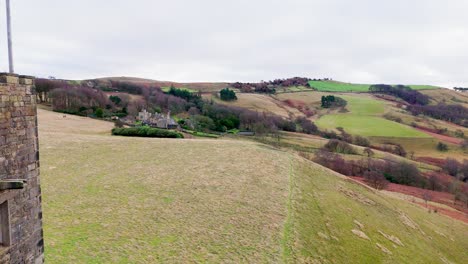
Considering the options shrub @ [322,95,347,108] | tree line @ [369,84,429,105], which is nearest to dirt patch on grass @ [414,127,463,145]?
shrub @ [322,95,347,108]

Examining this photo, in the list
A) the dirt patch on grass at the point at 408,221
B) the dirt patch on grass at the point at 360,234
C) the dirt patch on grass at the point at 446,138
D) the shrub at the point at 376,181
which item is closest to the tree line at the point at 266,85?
the dirt patch on grass at the point at 446,138

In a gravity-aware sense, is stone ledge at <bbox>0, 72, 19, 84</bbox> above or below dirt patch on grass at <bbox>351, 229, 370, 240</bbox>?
above

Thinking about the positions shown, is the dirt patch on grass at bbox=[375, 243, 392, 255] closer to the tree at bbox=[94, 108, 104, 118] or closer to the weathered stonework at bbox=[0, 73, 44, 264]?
the weathered stonework at bbox=[0, 73, 44, 264]

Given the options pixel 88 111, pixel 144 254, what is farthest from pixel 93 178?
pixel 88 111

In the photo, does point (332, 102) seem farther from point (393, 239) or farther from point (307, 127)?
point (393, 239)

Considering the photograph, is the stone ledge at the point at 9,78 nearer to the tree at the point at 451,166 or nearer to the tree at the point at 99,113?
the tree at the point at 99,113

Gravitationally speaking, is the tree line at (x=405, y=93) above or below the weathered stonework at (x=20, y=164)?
above
